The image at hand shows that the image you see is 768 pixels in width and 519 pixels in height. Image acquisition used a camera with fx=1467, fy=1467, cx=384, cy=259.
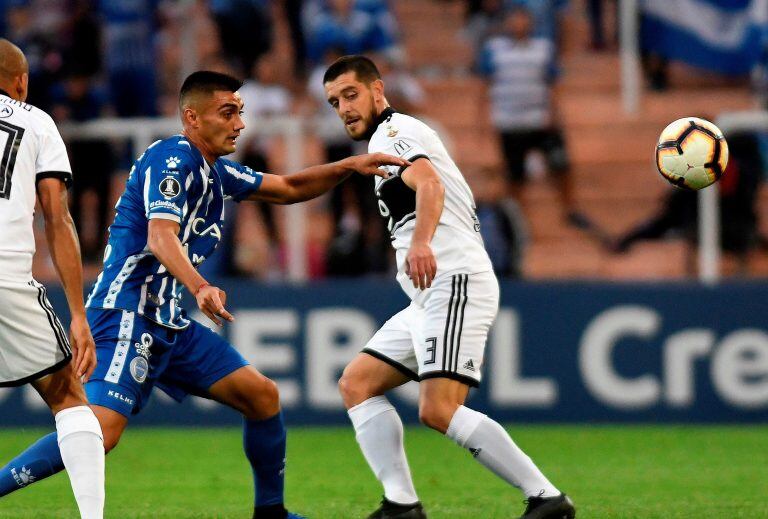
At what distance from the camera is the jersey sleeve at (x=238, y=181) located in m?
7.34

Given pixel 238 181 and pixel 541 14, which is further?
pixel 541 14

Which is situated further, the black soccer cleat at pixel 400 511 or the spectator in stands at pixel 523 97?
the spectator in stands at pixel 523 97

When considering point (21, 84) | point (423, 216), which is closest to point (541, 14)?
point (423, 216)

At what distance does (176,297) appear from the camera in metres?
7.14

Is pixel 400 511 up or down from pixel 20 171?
down

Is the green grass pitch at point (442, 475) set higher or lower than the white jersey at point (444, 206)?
lower

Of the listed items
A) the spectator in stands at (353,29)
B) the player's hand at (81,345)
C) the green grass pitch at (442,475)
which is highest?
the spectator in stands at (353,29)

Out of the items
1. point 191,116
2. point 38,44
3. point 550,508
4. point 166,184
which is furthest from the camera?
point 38,44

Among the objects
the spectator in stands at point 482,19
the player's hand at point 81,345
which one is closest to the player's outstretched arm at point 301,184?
the player's hand at point 81,345

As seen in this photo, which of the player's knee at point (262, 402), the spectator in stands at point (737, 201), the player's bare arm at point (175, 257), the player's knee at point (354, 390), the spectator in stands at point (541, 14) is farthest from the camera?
the spectator in stands at point (541, 14)

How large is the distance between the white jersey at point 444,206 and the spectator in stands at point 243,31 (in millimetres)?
7595

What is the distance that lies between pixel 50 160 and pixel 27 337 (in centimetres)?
74

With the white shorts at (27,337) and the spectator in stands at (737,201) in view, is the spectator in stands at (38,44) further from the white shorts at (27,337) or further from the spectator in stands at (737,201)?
the white shorts at (27,337)

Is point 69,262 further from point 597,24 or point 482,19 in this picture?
point 597,24
